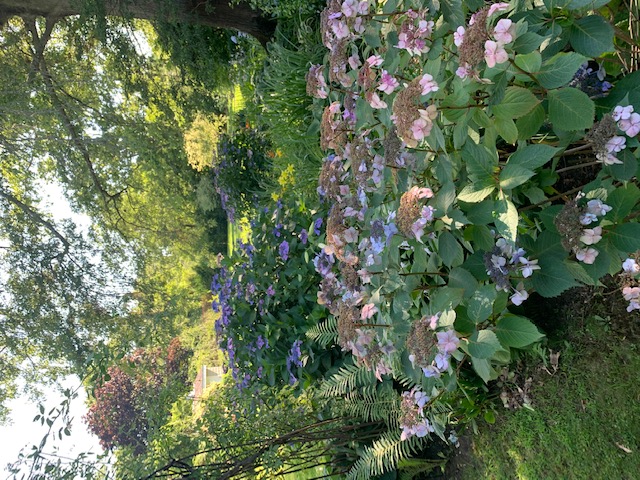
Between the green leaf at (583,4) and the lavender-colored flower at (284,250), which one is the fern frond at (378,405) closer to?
the lavender-colored flower at (284,250)

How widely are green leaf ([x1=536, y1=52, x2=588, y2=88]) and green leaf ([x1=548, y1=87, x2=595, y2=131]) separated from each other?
0.13 feet

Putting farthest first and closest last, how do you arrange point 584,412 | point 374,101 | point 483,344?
point 584,412
point 374,101
point 483,344

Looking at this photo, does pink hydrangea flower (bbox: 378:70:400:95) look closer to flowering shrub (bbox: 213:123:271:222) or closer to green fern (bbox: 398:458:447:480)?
green fern (bbox: 398:458:447:480)

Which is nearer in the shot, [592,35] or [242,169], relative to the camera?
[592,35]

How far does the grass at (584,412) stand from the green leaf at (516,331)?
828 mm

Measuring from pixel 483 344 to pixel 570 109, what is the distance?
72 cm

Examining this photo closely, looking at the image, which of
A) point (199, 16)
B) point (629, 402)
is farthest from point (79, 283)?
point (629, 402)

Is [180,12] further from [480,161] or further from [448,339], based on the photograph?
[448,339]

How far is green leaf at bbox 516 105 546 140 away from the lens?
1.38m

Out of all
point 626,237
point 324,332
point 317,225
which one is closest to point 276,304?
point 324,332

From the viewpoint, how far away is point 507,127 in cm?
137

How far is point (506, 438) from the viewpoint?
266 cm

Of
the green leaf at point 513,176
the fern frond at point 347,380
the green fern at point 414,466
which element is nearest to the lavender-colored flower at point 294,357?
the fern frond at point 347,380

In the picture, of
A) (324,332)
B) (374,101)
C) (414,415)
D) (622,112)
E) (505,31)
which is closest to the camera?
(505,31)
